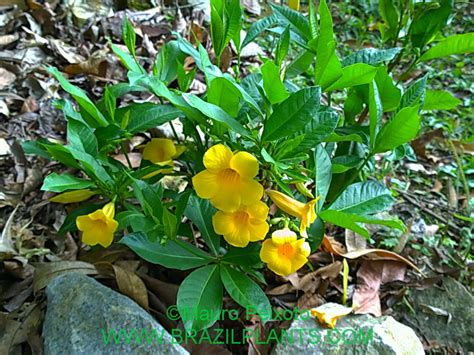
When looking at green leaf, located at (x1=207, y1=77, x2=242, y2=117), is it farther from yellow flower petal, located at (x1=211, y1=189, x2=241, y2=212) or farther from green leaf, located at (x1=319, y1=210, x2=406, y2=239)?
green leaf, located at (x1=319, y1=210, x2=406, y2=239)

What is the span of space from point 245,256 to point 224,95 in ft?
1.22

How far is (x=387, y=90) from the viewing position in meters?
1.20

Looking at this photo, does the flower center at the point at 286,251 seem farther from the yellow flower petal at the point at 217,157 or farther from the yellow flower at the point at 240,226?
the yellow flower petal at the point at 217,157

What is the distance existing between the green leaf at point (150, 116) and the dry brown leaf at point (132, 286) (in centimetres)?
36

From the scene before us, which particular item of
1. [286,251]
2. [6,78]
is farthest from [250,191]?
[6,78]

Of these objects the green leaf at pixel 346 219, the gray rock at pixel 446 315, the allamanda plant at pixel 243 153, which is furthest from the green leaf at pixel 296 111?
the gray rock at pixel 446 315

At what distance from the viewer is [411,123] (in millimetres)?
1064

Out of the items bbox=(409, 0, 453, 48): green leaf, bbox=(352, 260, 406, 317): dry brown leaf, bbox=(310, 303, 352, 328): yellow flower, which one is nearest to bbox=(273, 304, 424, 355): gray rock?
bbox=(310, 303, 352, 328): yellow flower

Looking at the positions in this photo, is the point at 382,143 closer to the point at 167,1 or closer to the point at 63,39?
the point at 63,39

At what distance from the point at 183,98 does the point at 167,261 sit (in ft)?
1.20

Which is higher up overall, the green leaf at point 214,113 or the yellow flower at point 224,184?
the green leaf at point 214,113

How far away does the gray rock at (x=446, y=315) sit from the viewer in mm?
1391

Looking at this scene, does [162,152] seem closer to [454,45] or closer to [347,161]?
[347,161]

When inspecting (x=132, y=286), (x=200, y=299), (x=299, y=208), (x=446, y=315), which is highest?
(x=299, y=208)
